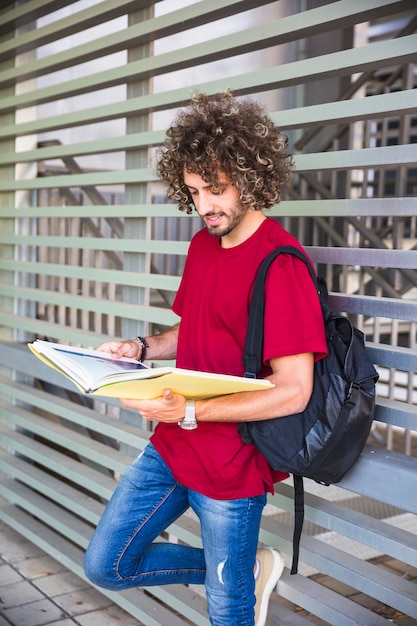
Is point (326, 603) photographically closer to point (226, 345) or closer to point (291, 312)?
point (226, 345)

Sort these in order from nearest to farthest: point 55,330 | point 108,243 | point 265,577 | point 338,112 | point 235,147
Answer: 1. point 235,147
2. point 338,112
3. point 265,577
4. point 108,243
5. point 55,330

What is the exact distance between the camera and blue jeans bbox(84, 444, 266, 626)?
6.91ft

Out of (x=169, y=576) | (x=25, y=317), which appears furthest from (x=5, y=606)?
(x=25, y=317)

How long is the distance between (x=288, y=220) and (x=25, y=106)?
3.05m

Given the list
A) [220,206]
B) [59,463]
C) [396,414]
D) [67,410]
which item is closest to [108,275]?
[67,410]

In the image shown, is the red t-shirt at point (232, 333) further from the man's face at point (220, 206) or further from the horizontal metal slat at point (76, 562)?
the horizontal metal slat at point (76, 562)

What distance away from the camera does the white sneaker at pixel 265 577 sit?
2.44m

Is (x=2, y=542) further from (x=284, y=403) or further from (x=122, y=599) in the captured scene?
(x=284, y=403)

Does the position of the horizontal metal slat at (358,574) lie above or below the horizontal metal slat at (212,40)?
below

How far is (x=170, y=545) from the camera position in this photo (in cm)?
252

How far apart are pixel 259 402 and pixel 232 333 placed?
0.86ft

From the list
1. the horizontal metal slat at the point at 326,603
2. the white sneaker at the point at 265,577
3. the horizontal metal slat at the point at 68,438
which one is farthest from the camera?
the horizontal metal slat at the point at 68,438

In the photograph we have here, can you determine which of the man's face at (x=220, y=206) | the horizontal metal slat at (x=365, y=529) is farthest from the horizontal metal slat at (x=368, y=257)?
the horizontal metal slat at (x=365, y=529)

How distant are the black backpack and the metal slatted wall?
20cm
